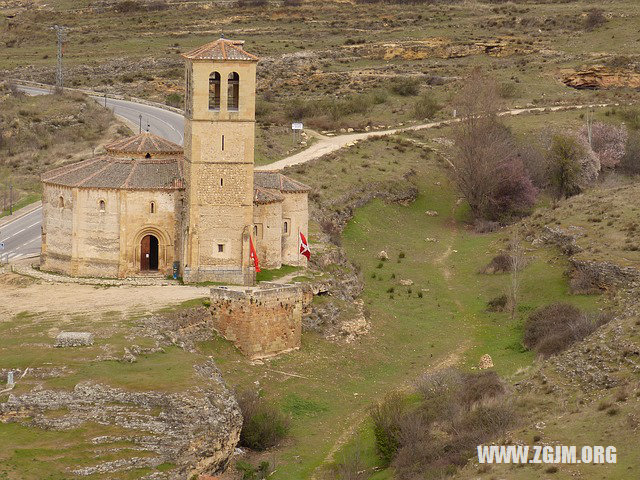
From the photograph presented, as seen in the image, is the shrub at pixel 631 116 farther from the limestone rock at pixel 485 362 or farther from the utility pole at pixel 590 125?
the limestone rock at pixel 485 362

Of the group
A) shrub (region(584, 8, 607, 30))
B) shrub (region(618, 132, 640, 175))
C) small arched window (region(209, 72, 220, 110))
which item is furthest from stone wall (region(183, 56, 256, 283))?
shrub (region(584, 8, 607, 30))

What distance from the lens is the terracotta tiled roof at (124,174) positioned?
164 ft

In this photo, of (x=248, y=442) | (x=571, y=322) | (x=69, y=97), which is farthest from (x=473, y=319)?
(x=69, y=97)

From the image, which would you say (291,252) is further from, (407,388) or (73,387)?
(73,387)

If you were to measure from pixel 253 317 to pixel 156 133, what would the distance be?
32.5 m

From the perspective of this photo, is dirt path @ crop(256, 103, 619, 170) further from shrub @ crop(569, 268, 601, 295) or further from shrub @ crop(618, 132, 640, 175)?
shrub @ crop(569, 268, 601, 295)

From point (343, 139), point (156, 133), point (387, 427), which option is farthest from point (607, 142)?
point (387, 427)

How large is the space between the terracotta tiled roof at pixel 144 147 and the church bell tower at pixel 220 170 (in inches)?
120

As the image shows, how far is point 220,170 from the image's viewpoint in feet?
161

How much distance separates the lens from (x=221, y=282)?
49.4 m

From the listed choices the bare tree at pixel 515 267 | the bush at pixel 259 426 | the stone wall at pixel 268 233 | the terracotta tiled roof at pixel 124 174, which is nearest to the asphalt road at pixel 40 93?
the terracotta tiled roof at pixel 124 174

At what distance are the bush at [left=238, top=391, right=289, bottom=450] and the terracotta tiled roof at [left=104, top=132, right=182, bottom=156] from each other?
13.4 meters

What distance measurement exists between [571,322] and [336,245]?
12605 millimetres

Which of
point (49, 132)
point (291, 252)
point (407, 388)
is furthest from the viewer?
point (49, 132)
